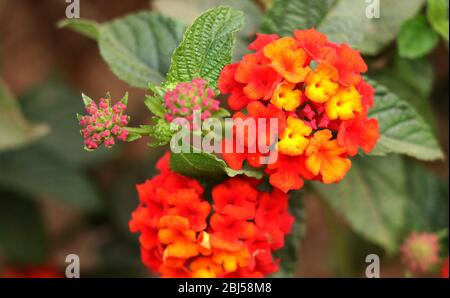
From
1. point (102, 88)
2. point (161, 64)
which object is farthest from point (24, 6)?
point (161, 64)

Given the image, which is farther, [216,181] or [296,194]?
[296,194]

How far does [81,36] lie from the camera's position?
7.00ft

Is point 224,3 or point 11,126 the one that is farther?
point 11,126

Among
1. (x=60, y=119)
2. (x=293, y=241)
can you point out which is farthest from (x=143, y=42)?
(x=60, y=119)

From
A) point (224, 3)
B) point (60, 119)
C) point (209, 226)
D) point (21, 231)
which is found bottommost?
point (209, 226)

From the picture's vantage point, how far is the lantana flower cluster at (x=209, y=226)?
90cm

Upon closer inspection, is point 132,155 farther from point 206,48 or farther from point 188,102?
point 188,102

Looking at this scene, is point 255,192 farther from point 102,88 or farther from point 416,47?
point 102,88

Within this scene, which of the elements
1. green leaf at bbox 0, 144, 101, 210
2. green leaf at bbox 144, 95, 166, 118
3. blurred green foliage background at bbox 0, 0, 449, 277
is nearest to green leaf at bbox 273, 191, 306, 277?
blurred green foliage background at bbox 0, 0, 449, 277

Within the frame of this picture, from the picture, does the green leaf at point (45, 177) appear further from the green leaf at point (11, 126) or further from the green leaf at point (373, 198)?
the green leaf at point (373, 198)

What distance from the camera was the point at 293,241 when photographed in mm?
1094

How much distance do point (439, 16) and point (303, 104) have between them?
44 cm

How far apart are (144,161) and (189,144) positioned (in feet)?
3.16

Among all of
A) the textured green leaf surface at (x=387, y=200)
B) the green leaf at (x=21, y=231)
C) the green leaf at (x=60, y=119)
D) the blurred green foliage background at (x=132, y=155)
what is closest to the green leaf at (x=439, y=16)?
the blurred green foliage background at (x=132, y=155)
